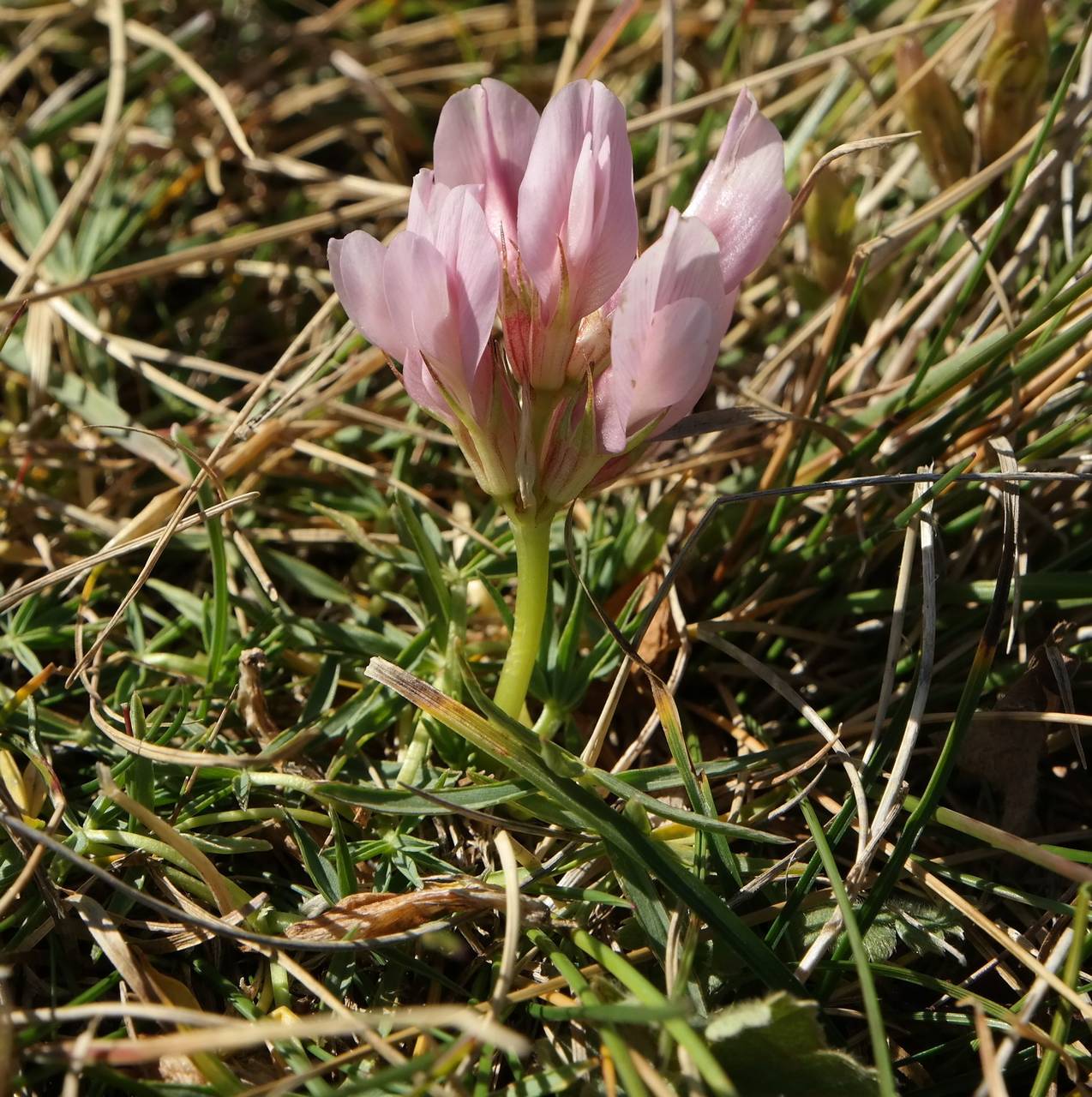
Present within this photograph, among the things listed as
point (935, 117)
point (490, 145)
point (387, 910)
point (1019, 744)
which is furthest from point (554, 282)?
point (935, 117)

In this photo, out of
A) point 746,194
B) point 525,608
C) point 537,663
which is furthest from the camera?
point 537,663

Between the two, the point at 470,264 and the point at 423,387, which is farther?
the point at 423,387

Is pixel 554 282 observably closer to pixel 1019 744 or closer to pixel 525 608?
pixel 525 608

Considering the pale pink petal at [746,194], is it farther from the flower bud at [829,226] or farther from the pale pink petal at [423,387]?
the flower bud at [829,226]

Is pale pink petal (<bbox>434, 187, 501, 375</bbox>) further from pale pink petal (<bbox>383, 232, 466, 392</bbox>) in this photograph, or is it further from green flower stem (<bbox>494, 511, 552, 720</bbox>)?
green flower stem (<bbox>494, 511, 552, 720</bbox>)

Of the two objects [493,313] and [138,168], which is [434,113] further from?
[493,313]

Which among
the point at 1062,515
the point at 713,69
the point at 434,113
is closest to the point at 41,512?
the point at 434,113
